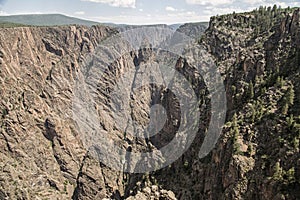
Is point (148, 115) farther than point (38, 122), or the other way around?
point (148, 115)

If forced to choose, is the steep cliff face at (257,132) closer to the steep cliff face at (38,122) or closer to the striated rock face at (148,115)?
the striated rock face at (148,115)

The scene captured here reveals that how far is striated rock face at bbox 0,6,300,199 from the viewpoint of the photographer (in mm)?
39062

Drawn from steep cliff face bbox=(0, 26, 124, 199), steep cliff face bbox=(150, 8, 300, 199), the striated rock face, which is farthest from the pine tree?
steep cliff face bbox=(0, 26, 124, 199)

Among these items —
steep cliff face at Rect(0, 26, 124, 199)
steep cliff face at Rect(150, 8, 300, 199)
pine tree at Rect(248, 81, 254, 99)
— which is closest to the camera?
steep cliff face at Rect(150, 8, 300, 199)

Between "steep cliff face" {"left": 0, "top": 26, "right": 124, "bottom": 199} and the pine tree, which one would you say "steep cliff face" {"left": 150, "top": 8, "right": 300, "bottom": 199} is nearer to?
the pine tree

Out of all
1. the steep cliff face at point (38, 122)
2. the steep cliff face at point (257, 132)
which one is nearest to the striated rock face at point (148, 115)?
the steep cliff face at point (257, 132)

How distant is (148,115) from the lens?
391 feet

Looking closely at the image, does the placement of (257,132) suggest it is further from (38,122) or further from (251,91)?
(38,122)

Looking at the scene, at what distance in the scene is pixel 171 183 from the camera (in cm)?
5303

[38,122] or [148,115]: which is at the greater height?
[148,115]

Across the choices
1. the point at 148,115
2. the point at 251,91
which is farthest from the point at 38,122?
the point at 251,91

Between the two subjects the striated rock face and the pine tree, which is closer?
the striated rock face

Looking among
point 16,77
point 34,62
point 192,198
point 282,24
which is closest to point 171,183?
point 192,198

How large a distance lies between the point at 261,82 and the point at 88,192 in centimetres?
5446
